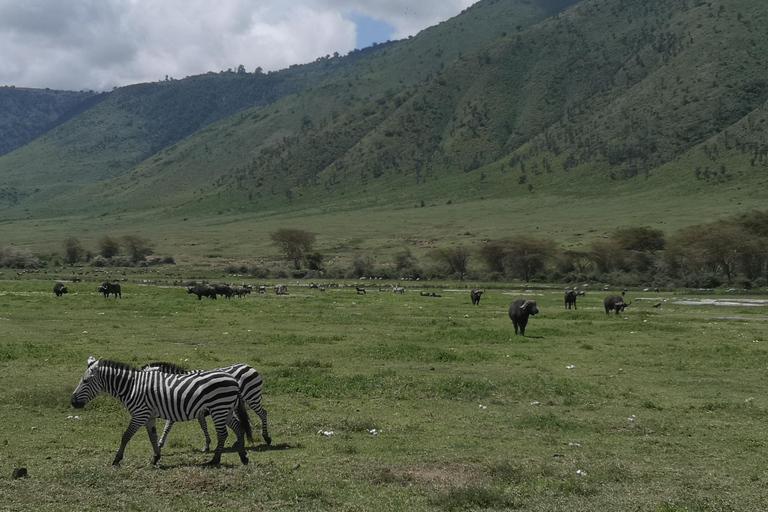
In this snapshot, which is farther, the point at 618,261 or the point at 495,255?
the point at 495,255

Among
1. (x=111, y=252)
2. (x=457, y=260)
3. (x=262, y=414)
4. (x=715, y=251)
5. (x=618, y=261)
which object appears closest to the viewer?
(x=262, y=414)

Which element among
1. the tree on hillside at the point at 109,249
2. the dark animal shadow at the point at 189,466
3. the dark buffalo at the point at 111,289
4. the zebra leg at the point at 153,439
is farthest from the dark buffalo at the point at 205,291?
the tree on hillside at the point at 109,249

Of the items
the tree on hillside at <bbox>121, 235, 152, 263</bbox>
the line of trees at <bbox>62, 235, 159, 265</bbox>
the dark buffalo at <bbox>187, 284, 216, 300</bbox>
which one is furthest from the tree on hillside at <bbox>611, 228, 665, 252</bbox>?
the tree on hillside at <bbox>121, 235, 152, 263</bbox>

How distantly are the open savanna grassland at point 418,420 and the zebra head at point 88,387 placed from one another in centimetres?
108

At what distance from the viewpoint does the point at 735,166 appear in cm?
14650

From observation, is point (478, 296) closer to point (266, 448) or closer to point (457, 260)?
point (457, 260)

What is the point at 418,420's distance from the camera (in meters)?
16.4

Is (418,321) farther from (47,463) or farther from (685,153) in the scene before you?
(685,153)

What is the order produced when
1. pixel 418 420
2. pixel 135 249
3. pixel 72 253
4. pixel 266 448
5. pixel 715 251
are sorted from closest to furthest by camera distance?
pixel 266 448 < pixel 418 420 < pixel 715 251 < pixel 72 253 < pixel 135 249

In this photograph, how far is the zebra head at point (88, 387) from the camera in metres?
12.3

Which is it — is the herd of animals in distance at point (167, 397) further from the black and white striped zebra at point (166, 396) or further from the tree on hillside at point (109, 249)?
the tree on hillside at point (109, 249)

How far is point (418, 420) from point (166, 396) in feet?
21.3

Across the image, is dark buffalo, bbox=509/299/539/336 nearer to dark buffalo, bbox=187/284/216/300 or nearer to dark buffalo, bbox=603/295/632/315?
dark buffalo, bbox=603/295/632/315

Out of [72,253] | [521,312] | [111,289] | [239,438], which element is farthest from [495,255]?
[239,438]
